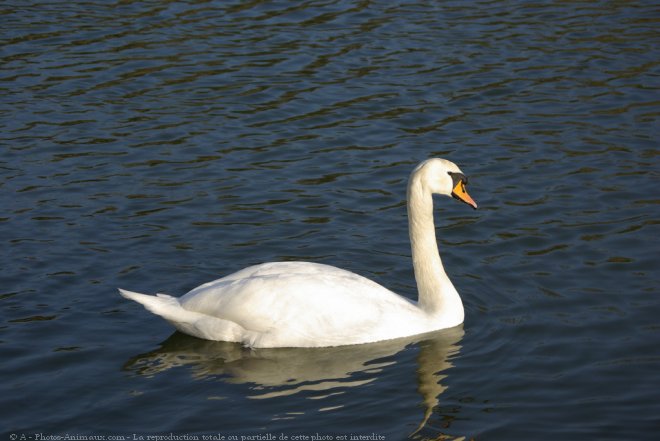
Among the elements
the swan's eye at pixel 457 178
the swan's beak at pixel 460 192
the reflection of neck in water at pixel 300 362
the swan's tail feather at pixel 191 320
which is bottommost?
the reflection of neck in water at pixel 300 362

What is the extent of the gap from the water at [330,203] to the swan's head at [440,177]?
3.91ft

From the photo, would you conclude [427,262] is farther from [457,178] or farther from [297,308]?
[297,308]

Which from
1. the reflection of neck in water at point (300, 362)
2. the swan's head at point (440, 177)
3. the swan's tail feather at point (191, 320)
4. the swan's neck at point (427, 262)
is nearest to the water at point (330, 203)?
the reflection of neck in water at point (300, 362)

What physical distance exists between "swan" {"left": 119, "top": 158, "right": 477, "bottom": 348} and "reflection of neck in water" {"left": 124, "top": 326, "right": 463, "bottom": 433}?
3.3 inches

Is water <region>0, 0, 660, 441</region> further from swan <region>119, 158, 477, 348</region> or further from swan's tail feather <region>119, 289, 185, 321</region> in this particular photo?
swan's tail feather <region>119, 289, 185, 321</region>

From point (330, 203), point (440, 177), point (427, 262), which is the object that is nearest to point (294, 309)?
point (427, 262)

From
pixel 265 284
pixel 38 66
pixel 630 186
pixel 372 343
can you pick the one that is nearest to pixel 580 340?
pixel 372 343

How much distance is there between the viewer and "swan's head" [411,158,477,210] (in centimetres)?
1015

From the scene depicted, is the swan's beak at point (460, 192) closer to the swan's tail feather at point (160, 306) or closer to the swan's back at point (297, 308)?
the swan's back at point (297, 308)

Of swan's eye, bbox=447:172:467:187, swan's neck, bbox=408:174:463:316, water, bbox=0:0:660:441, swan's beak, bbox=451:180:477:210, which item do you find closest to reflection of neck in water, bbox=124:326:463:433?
water, bbox=0:0:660:441

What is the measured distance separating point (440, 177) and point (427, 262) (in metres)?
0.77

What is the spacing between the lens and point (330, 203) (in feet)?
42.4

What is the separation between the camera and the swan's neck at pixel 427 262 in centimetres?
1021

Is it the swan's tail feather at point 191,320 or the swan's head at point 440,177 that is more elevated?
the swan's head at point 440,177
